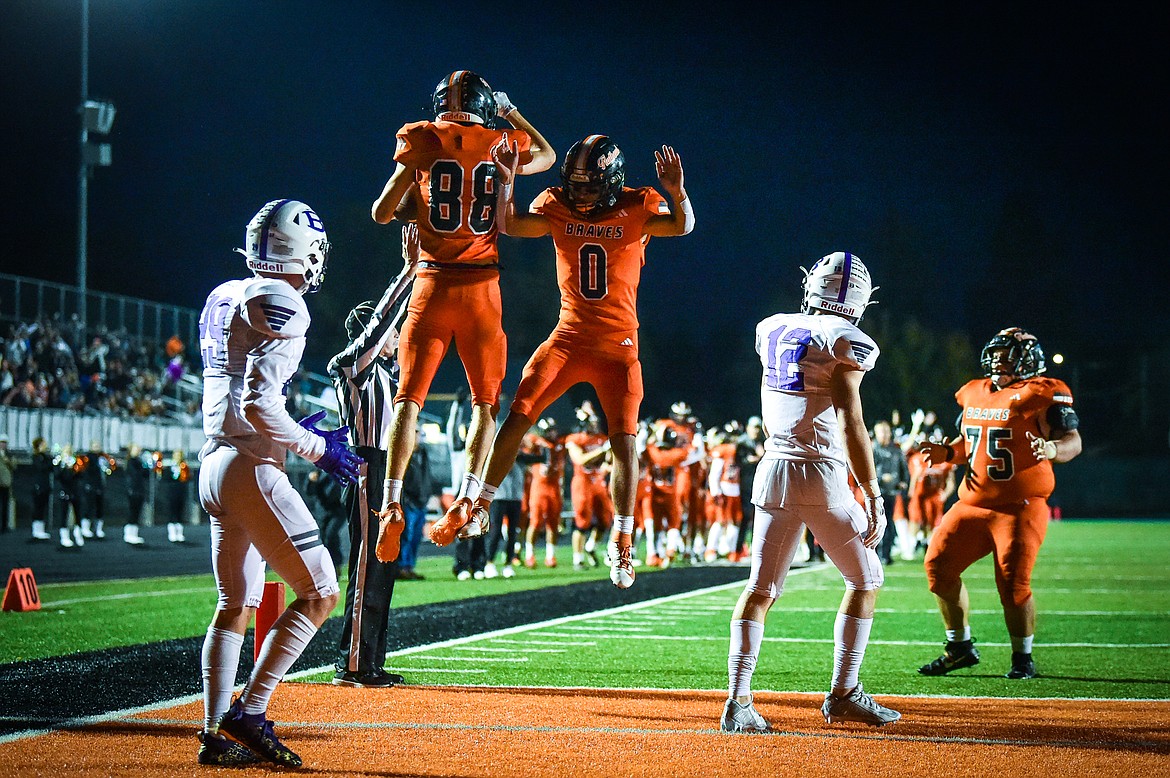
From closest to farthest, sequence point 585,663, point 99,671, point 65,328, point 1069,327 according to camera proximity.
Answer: point 99,671 < point 585,663 < point 65,328 < point 1069,327

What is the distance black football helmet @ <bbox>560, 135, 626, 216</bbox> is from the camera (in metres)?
7.31

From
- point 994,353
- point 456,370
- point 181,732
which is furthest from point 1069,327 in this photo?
point 181,732

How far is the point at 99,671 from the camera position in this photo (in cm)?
909

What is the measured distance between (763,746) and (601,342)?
247 centimetres

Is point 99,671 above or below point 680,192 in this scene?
below

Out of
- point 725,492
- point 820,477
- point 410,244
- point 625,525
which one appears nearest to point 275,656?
point 625,525

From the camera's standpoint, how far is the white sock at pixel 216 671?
609 centimetres

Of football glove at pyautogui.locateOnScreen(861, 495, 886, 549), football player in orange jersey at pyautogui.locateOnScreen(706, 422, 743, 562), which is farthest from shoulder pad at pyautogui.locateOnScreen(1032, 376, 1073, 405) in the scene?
football player in orange jersey at pyautogui.locateOnScreen(706, 422, 743, 562)

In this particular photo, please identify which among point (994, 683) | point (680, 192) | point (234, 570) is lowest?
point (994, 683)

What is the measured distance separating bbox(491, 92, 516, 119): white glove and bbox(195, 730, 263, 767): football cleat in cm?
395

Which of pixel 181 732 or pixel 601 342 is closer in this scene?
pixel 181 732

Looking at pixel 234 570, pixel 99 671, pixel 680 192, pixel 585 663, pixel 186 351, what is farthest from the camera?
pixel 186 351

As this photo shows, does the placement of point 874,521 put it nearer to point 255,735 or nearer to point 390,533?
point 390,533

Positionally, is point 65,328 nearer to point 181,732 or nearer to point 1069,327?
point 181,732
